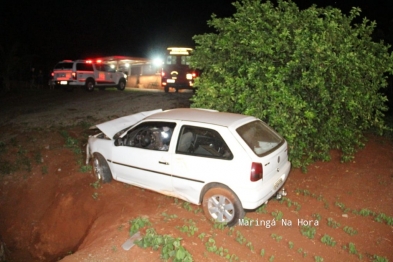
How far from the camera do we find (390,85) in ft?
48.4

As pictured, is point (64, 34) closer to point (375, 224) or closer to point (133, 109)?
point (133, 109)

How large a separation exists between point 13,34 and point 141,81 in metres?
16.3

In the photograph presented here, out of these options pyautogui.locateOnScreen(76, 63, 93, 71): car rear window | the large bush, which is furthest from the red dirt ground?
pyautogui.locateOnScreen(76, 63, 93, 71): car rear window

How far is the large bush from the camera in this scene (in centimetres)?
599

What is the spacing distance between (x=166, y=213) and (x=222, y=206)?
952 millimetres

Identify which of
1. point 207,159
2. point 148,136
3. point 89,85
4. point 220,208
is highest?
point 89,85

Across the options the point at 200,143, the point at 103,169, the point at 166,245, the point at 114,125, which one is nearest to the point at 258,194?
the point at 200,143

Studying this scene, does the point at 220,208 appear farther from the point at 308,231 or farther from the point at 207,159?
the point at 308,231

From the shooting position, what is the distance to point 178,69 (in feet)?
56.4

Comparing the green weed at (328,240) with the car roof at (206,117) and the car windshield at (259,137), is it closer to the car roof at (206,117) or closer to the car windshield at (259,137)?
the car windshield at (259,137)

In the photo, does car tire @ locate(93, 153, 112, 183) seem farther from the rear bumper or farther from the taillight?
the taillight

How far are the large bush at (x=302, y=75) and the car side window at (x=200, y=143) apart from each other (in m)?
1.29

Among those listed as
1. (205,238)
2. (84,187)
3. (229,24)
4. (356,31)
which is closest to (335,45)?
(356,31)

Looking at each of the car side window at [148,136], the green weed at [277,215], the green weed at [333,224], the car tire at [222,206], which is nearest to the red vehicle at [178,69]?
the car side window at [148,136]
